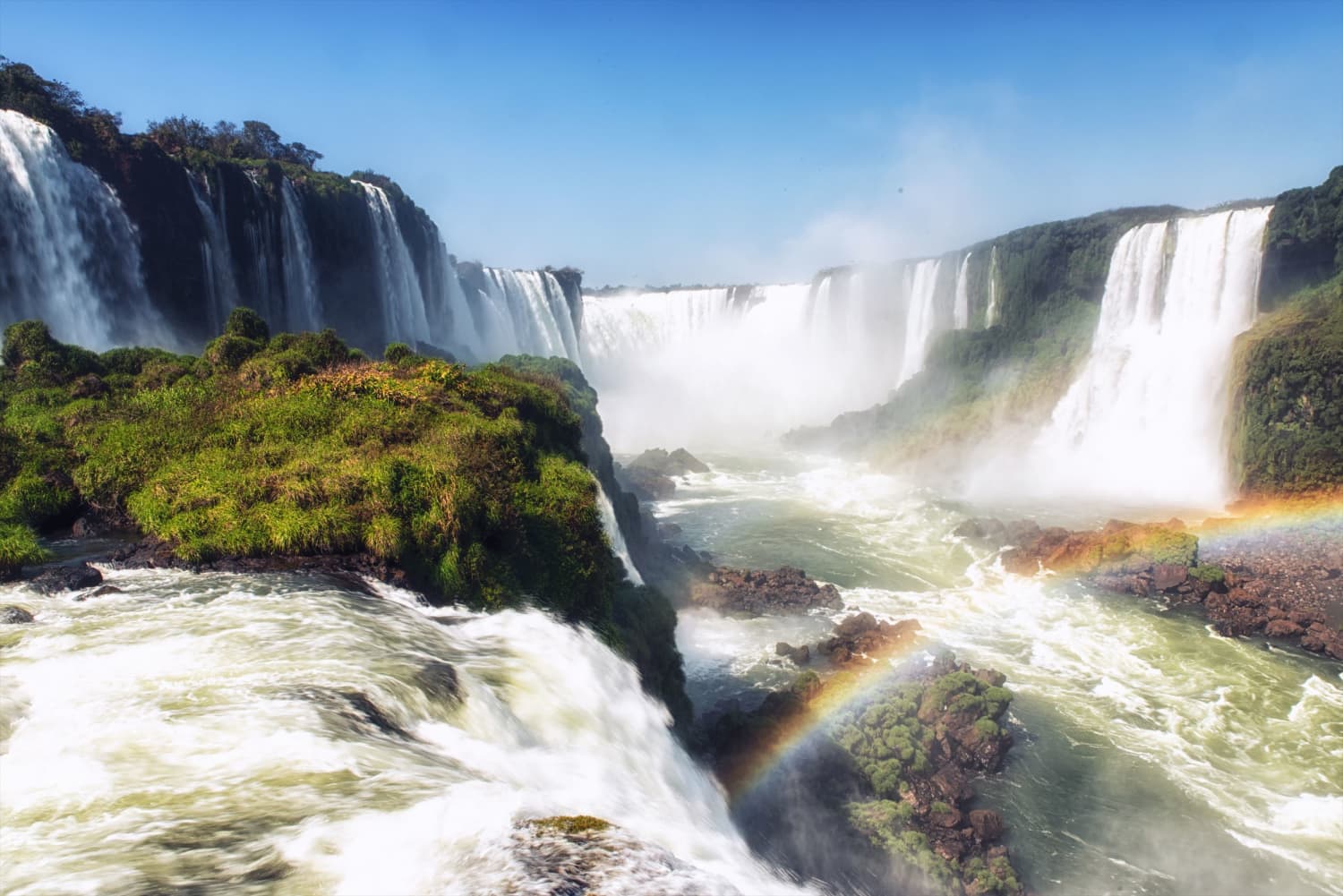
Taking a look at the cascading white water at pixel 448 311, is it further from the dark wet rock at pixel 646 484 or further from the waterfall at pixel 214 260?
the dark wet rock at pixel 646 484

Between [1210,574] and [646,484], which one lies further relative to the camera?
[646,484]

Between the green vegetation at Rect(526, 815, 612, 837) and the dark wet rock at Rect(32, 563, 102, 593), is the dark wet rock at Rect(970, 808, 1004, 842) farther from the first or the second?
the dark wet rock at Rect(32, 563, 102, 593)

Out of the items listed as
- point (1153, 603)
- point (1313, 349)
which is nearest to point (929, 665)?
point (1153, 603)

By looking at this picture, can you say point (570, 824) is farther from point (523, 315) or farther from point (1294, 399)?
point (523, 315)

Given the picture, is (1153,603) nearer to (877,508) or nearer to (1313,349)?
(877,508)

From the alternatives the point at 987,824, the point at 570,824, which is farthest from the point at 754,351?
the point at 570,824

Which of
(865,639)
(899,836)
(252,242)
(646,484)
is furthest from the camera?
(646,484)

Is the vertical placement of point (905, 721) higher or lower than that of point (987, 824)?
higher
